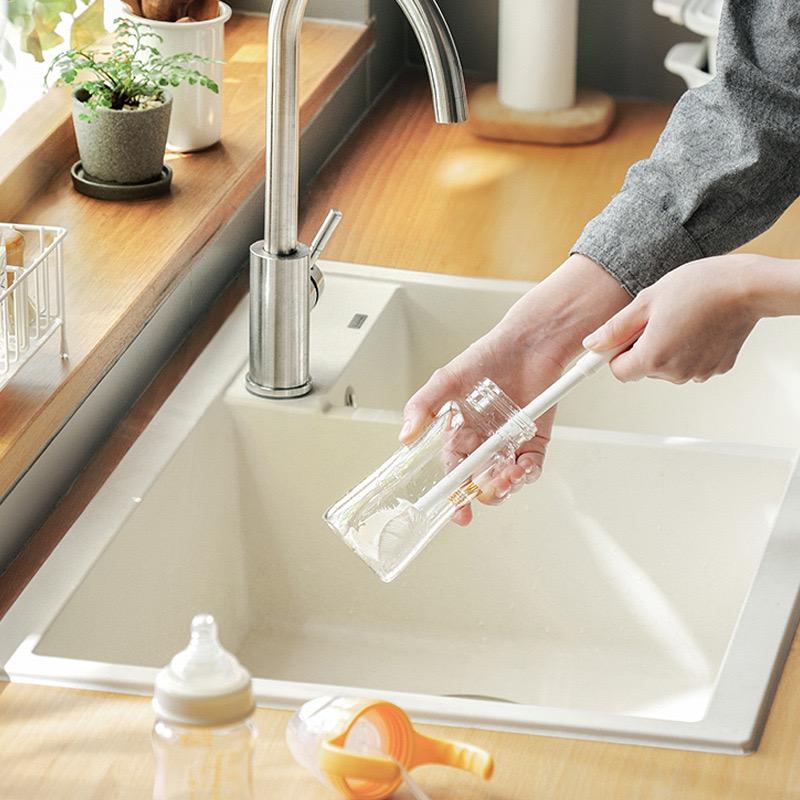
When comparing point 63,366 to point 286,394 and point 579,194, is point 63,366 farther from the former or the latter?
point 579,194

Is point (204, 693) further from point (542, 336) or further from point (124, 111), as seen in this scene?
point (124, 111)

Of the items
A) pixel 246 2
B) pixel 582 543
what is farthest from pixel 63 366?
pixel 246 2

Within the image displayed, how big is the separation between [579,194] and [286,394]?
65 centimetres

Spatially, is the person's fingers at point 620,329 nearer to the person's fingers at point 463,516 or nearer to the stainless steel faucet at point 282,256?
the person's fingers at point 463,516

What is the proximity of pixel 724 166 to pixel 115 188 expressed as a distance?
0.64 m

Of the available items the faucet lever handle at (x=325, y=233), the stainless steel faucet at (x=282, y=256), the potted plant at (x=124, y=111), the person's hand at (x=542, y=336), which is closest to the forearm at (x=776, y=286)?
the person's hand at (x=542, y=336)

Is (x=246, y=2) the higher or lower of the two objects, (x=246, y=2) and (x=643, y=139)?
the higher

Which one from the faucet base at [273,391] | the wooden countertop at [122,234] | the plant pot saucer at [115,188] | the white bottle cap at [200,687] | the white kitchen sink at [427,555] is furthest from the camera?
the plant pot saucer at [115,188]

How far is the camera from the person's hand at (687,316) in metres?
1.16

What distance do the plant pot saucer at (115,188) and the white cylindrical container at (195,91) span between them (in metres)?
0.12

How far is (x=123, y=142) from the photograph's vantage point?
1.56 metres

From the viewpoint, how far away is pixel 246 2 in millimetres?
2164

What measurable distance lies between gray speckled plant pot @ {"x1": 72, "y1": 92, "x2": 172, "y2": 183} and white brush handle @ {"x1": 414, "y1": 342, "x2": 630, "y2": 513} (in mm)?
595

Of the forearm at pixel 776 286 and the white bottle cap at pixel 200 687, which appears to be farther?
the forearm at pixel 776 286
